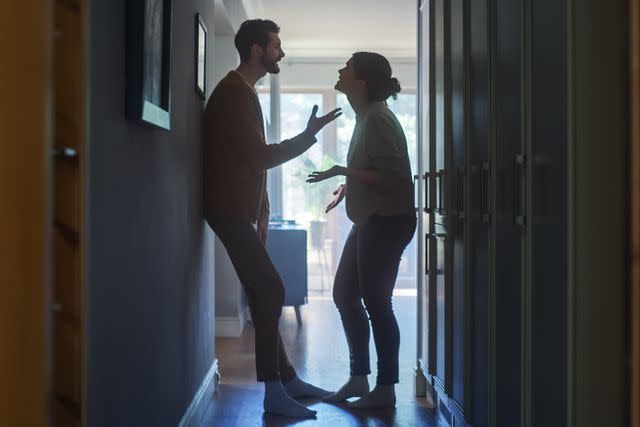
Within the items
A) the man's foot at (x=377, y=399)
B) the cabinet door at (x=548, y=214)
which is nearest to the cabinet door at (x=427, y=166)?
the man's foot at (x=377, y=399)

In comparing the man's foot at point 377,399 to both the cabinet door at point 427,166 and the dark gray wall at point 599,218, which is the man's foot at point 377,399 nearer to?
the cabinet door at point 427,166

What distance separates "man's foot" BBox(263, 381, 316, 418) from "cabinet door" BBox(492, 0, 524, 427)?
1.18 m

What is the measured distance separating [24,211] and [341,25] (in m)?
6.48

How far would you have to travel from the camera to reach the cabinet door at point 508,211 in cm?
198

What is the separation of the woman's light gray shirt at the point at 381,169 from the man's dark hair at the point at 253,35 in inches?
22.2

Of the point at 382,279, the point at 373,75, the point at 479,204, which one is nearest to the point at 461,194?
the point at 479,204

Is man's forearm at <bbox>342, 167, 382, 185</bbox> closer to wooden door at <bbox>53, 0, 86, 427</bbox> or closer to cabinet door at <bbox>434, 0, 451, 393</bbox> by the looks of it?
cabinet door at <bbox>434, 0, 451, 393</bbox>

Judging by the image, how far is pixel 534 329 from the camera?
6.07 feet

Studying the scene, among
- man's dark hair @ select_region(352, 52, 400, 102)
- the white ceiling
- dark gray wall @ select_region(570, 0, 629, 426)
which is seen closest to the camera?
dark gray wall @ select_region(570, 0, 629, 426)

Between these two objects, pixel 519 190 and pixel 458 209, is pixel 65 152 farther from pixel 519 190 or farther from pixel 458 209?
pixel 458 209

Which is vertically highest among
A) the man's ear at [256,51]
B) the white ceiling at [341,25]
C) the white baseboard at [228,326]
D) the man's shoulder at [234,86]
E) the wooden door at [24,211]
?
the white ceiling at [341,25]

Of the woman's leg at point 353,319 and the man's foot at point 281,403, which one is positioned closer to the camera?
the man's foot at point 281,403

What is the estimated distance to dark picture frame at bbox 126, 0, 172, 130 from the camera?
188 centimetres

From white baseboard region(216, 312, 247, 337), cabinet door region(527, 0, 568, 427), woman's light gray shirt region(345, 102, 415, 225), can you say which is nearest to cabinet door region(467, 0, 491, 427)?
cabinet door region(527, 0, 568, 427)
